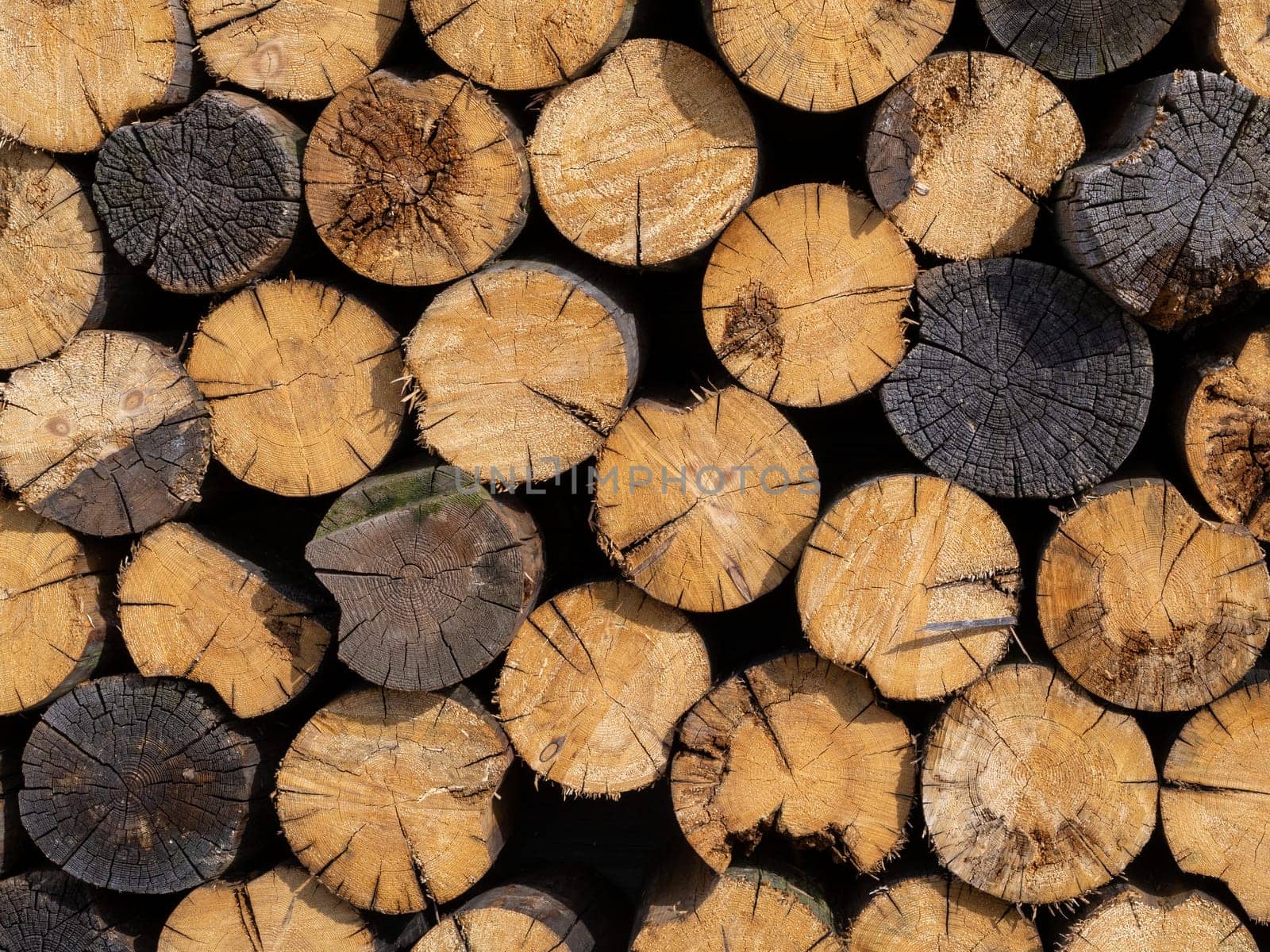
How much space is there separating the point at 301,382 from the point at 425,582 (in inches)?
27.4

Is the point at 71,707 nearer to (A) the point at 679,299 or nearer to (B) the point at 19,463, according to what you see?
(B) the point at 19,463

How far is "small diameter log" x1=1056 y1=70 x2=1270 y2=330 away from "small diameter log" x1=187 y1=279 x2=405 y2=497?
1926 millimetres

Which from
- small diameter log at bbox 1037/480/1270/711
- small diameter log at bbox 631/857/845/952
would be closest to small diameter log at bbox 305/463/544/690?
small diameter log at bbox 631/857/845/952

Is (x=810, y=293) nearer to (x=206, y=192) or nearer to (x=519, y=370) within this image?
(x=519, y=370)

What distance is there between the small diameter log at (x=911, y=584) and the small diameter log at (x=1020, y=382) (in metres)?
0.11

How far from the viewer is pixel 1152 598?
2.53m

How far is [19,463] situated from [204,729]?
37.9 inches

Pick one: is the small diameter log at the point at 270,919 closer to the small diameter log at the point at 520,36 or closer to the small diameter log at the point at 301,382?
the small diameter log at the point at 301,382

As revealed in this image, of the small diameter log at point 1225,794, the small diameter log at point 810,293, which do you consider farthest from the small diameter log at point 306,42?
the small diameter log at point 1225,794

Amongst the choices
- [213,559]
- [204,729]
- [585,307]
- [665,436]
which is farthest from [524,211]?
[204,729]

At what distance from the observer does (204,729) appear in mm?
2787

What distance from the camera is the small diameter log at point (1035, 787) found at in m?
2.59

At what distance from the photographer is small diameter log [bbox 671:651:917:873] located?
2654 mm

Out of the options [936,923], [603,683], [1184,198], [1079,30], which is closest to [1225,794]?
[936,923]
